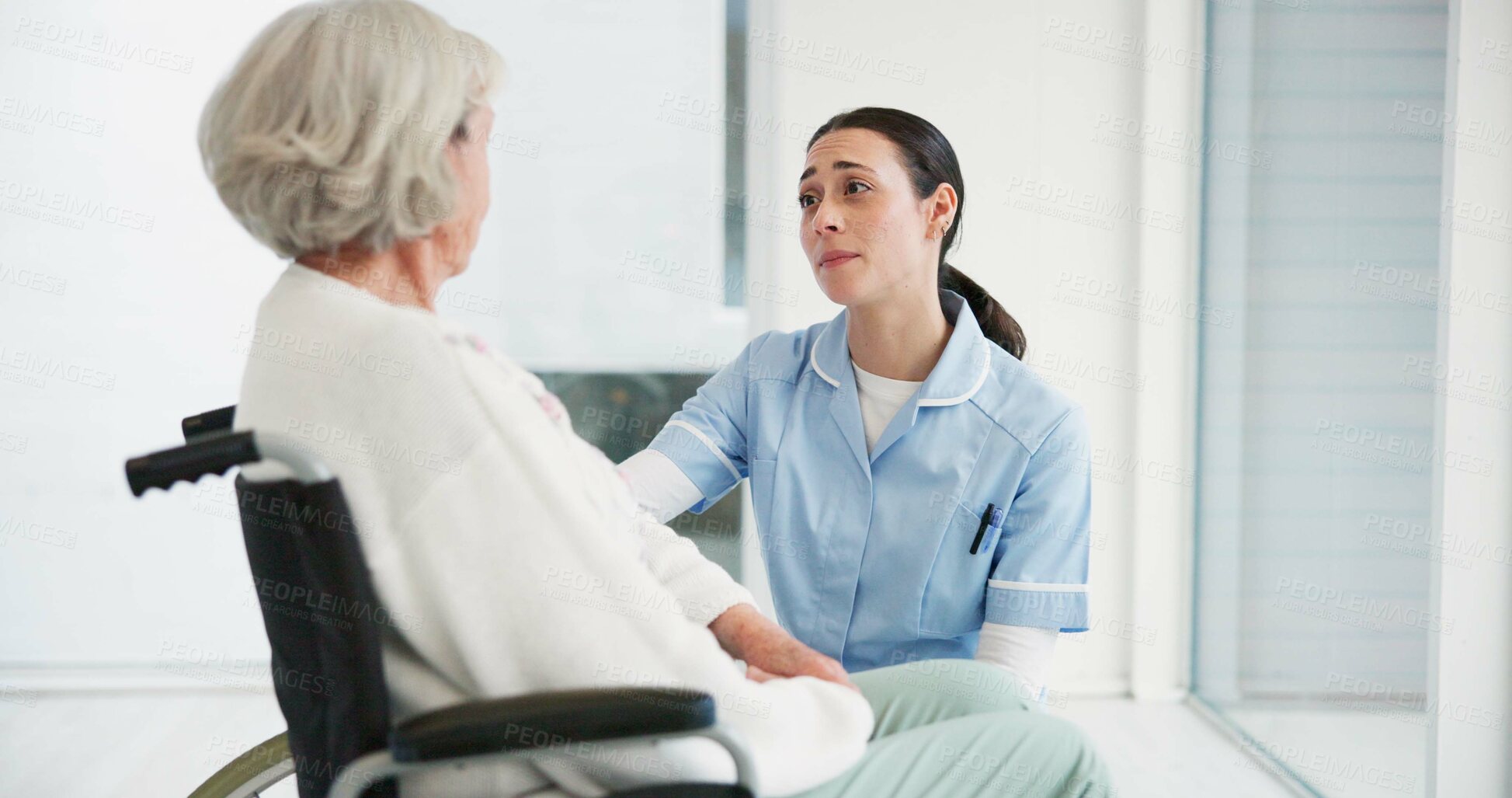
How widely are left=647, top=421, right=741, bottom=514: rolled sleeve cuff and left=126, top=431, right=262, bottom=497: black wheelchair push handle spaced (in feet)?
3.14

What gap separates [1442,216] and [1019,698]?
47.6 inches

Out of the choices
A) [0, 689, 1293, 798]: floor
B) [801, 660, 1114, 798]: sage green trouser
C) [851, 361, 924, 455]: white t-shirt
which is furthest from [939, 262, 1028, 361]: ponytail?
[0, 689, 1293, 798]: floor

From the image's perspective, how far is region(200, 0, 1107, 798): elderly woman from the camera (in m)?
0.86

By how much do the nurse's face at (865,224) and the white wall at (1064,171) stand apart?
1.21 meters

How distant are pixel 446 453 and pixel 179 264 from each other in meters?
2.58

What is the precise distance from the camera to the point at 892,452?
1.68 metres

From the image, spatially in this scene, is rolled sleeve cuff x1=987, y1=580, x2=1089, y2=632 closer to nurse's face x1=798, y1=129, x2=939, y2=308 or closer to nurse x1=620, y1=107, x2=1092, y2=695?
nurse x1=620, y1=107, x2=1092, y2=695

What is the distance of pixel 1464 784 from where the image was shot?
74.3 inches

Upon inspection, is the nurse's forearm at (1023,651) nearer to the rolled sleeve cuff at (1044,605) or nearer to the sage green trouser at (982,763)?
the rolled sleeve cuff at (1044,605)

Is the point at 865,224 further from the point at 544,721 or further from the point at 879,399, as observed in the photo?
the point at 544,721

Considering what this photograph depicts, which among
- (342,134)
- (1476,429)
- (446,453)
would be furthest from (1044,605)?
(342,134)

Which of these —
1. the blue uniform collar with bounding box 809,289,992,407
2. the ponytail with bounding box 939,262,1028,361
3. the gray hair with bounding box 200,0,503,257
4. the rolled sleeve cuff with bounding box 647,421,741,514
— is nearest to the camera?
the gray hair with bounding box 200,0,503,257

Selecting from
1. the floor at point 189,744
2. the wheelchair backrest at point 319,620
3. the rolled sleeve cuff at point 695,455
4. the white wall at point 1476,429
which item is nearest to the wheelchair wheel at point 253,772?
the wheelchair backrest at point 319,620

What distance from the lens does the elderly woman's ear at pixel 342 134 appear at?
917mm
